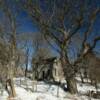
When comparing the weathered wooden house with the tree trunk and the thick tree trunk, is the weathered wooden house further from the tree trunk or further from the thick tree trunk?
the tree trunk

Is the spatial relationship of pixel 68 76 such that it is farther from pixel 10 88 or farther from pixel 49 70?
pixel 49 70

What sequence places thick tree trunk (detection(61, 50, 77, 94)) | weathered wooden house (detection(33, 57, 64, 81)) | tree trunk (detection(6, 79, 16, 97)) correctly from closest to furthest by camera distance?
tree trunk (detection(6, 79, 16, 97)) < thick tree trunk (detection(61, 50, 77, 94)) < weathered wooden house (detection(33, 57, 64, 81))

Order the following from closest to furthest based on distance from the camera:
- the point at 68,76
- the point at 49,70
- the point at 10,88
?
the point at 10,88, the point at 68,76, the point at 49,70

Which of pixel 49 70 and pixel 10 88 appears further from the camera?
pixel 49 70

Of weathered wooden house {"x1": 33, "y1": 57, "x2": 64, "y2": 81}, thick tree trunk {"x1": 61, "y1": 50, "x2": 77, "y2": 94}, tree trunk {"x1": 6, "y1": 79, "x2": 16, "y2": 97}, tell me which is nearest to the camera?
tree trunk {"x1": 6, "y1": 79, "x2": 16, "y2": 97}

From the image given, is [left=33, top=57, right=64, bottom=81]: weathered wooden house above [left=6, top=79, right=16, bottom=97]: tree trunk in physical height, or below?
above

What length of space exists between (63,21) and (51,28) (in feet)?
5.05

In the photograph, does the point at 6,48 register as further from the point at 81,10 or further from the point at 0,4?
the point at 81,10

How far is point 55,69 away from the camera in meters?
54.2

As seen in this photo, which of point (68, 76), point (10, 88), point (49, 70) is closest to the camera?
point (10, 88)

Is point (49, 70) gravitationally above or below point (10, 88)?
above

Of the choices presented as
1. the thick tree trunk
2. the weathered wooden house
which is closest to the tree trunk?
the thick tree trunk

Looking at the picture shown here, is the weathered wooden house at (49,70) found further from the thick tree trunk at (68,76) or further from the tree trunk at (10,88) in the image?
the tree trunk at (10,88)

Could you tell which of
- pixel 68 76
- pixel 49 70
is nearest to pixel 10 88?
pixel 68 76
